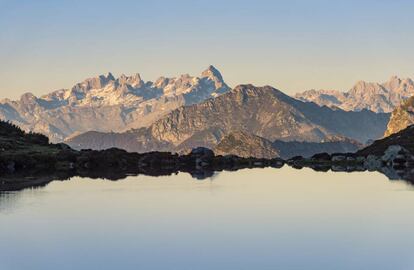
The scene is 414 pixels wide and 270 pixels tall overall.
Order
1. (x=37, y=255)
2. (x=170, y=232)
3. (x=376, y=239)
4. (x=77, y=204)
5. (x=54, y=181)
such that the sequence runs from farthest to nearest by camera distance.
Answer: (x=54, y=181), (x=77, y=204), (x=170, y=232), (x=376, y=239), (x=37, y=255)

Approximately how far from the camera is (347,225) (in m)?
91.9

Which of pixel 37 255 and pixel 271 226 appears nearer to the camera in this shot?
pixel 37 255

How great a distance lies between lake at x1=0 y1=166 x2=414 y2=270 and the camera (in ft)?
223

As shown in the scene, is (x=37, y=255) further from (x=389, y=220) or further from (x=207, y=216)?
(x=389, y=220)

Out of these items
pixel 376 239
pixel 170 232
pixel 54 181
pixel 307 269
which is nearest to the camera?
pixel 307 269

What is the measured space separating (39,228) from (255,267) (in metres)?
37.4

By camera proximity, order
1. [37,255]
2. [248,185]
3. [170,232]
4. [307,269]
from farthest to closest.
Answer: [248,185] < [170,232] < [37,255] < [307,269]

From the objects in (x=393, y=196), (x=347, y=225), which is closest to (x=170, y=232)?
(x=347, y=225)

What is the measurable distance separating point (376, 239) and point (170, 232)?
25754mm

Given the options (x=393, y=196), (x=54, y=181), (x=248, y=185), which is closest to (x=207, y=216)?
(x=393, y=196)

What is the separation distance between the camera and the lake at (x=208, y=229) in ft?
223

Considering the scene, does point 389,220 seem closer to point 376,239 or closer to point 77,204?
point 376,239

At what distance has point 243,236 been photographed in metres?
82.7

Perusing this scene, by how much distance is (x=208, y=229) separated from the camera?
88.5 meters
